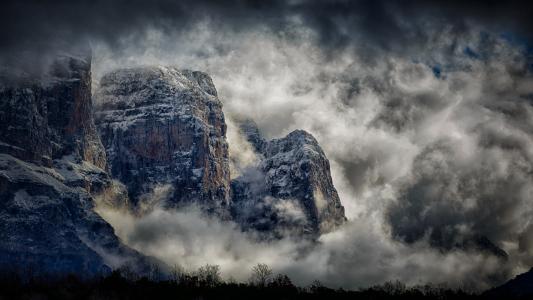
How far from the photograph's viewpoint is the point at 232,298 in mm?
180500

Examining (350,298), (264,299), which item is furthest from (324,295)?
(264,299)

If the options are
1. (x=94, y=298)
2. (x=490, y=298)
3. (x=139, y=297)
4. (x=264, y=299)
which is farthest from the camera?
(x=490, y=298)

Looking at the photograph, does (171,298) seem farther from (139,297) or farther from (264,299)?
(264,299)

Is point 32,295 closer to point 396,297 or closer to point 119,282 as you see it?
point 119,282

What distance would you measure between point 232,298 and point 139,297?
73.2ft

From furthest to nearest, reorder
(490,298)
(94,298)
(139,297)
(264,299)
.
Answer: (490,298) < (264,299) < (139,297) < (94,298)

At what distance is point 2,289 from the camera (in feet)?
593

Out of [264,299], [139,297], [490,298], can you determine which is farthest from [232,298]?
[490,298]

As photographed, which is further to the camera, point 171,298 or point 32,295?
point 171,298

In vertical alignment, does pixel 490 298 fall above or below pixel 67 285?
below

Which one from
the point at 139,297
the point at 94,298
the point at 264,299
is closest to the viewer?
the point at 94,298

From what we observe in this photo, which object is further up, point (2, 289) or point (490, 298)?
point (2, 289)

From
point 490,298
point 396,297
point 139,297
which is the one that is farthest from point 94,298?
point 490,298

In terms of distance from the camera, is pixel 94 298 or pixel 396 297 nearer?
pixel 94 298
